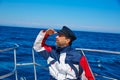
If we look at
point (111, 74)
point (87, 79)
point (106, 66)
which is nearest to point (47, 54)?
point (87, 79)

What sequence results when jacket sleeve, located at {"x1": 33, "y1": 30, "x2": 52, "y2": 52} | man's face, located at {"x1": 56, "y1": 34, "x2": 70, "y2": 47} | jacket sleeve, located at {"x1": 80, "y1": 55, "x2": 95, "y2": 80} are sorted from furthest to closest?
jacket sleeve, located at {"x1": 33, "y1": 30, "x2": 52, "y2": 52}, man's face, located at {"x1": 56, "y1": 34, "x2": 70, "y2": 47}, jacket sleeve, located at {"x1": 80, "y1": 55, "x2": 95, "y2": 80}

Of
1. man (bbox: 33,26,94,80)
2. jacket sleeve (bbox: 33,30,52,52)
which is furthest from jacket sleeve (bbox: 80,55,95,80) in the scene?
jacket sleeve (bbox: 33,30,52,52)

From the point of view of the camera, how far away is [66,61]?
304 cm

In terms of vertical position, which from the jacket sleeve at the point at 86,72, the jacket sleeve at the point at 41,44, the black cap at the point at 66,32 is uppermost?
the black cap at the point at 66,32

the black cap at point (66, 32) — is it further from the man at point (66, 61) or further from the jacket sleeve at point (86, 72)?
the jacket sleeve at point (86, 72)

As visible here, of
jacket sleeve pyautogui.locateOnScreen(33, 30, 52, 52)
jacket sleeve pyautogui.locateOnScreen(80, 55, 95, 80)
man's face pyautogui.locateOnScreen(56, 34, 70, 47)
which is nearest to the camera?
jacket sleeve pyautogui.locateOnScreen(80, 55, 95, 80)

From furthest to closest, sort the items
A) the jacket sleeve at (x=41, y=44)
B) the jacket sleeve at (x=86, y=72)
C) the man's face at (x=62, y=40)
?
the jacket sleeve at (x=41, y=44) < the man's face at (x=62, y=40) < the jacket sleeve at (x=86, y=72)

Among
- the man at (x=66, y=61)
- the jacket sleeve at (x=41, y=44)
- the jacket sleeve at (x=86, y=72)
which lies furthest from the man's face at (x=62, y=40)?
the jacket sleeve at (x=86, y=72)

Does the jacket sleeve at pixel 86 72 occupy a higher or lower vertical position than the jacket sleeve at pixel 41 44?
lower

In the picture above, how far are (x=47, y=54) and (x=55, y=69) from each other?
242 millimetres

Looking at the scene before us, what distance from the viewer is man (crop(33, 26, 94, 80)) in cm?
298

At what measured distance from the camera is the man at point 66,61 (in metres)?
2.98

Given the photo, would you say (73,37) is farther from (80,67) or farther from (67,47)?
(80,67)

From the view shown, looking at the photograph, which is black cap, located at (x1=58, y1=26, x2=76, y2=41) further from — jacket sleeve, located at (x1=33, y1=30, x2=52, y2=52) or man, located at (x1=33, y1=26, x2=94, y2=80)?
jacket sleeve, located at (x1=33, y1=30, x2=52, y2=52)
